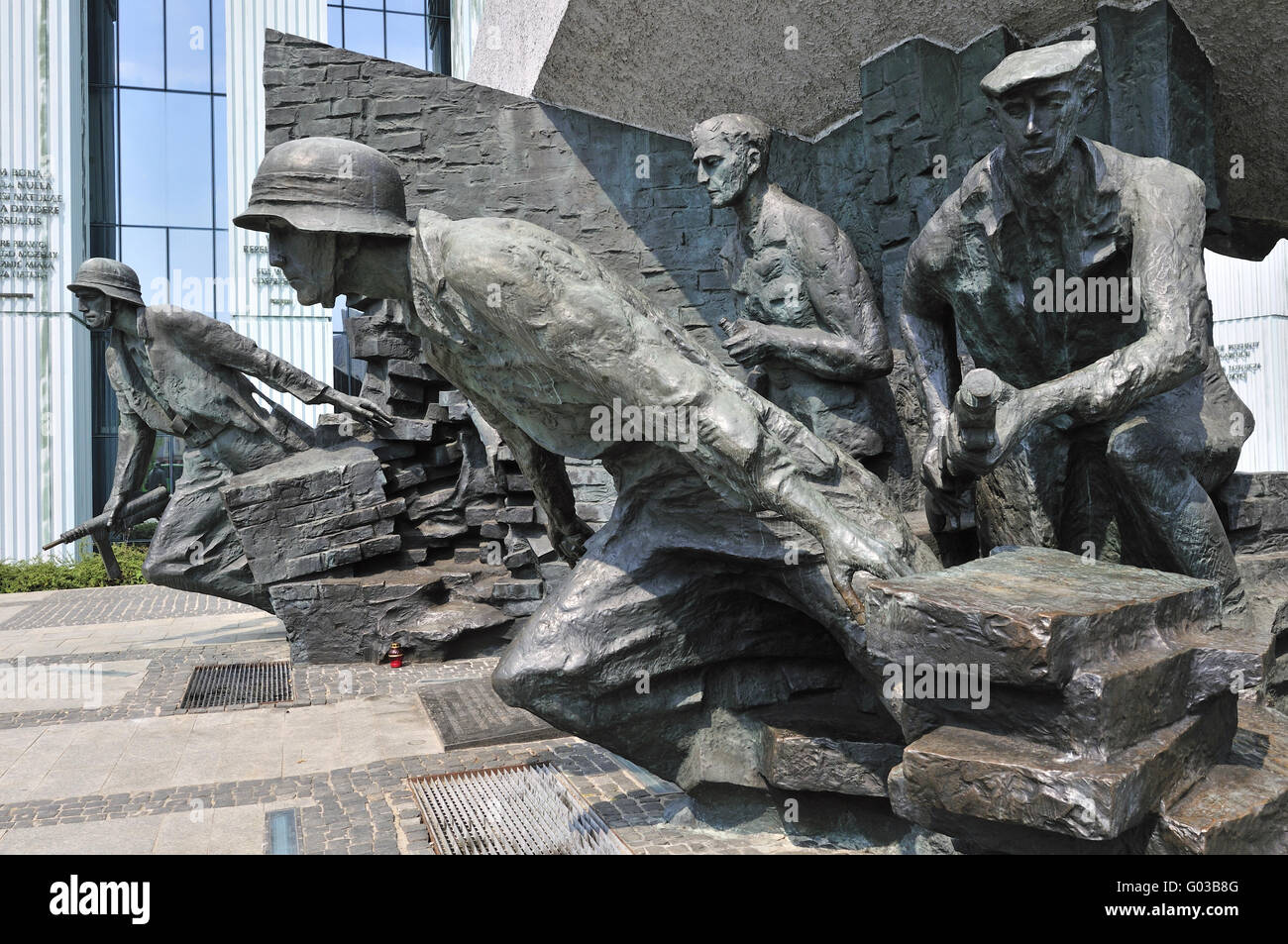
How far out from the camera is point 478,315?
3.15 metres

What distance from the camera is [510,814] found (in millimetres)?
3889

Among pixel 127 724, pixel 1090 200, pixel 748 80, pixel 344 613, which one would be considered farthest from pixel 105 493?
pixel 1090 200

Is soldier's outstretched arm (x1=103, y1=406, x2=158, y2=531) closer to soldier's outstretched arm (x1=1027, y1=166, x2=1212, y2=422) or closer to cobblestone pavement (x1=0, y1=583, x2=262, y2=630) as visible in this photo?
cobblestone pavement (x1=0, y1=583, x2=262, y2=630)

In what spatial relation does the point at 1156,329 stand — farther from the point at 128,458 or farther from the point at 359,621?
the point at 128,458

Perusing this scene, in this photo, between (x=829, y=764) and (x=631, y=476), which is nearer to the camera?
(x=829, y=764)

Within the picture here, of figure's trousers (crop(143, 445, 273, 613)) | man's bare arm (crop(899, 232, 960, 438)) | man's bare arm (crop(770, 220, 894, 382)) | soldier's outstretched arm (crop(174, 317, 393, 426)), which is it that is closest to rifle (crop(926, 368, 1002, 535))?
man's bare arm (crop(899, 232, 960, 438))

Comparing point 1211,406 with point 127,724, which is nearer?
point 1211,406

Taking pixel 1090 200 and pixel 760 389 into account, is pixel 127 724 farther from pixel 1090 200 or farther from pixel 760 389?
pixel 1090 200

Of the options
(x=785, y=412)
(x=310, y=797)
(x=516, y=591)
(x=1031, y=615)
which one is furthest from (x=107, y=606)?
(x=1031, y=615)

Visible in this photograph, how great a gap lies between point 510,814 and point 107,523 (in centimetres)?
611

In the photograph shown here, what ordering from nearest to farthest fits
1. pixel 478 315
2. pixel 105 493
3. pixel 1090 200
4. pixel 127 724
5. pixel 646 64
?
pixel 478 315
pixel 1090 200
pixel 127 724
pixel 646 64
pixel 105 493

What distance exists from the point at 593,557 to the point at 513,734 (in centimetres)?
196

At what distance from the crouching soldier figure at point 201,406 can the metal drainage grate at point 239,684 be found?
2.78ft

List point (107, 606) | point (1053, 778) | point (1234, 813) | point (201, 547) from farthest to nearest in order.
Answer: point (107, 606) < point (201, 547) < point (1234, 813) < point (1053, 778)
